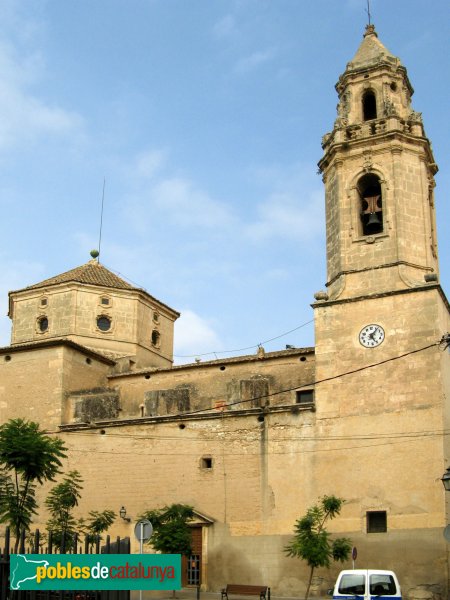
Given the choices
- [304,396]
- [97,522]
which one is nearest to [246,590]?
[97,522]

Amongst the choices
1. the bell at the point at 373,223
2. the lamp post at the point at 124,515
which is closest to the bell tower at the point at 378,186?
the bell at the point at 373,223

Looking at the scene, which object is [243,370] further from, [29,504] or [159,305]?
[29,504]

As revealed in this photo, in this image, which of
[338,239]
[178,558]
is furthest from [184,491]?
[178,558]

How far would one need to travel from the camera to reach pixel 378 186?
1115 inches

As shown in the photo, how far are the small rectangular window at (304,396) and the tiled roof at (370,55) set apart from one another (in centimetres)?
1168

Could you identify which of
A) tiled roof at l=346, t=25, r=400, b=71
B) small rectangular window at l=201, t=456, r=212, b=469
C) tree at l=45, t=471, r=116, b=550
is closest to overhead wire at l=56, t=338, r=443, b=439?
small rectangular window at l=201, t=456, r=212, b=469

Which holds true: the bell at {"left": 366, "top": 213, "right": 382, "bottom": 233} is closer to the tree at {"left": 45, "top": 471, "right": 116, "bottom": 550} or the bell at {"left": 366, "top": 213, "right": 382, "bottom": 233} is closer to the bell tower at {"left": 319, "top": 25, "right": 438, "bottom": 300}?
the bell tower at {"left": 319, "top": 25, "right": 438, "bottom": 300}

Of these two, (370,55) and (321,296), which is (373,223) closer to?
(321,296)

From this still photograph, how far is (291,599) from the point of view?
24578 mm

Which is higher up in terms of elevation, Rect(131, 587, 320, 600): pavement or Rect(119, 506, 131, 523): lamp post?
Rect(119, 506, 131, 523): lamp post

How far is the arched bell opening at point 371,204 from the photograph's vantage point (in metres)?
27.7

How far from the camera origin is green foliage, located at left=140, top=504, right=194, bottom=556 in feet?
80.9

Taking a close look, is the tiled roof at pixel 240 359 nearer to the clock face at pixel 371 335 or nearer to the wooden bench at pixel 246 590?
the clock face at pixel 371 335

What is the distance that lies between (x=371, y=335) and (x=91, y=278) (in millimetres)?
14702
